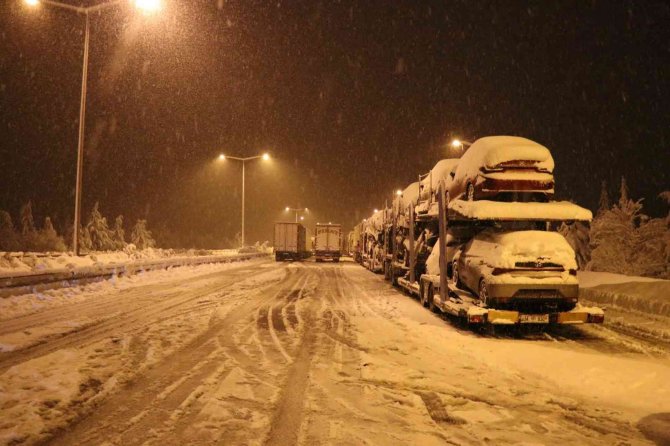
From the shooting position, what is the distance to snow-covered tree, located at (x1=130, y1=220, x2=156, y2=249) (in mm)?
76188

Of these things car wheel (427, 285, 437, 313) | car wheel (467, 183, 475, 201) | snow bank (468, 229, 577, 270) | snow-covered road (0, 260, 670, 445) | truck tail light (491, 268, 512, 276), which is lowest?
snow-covered road (0, 260, 670, 445)

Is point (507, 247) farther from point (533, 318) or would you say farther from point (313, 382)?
point (313, 382)

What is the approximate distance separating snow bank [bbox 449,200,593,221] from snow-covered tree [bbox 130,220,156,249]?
73826 mm

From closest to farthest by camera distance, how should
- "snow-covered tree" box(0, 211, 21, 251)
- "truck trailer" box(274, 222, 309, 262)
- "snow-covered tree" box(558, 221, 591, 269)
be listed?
1. "snow-covered tree" box(558, 221, 591, 269)
2. "truck trailer" box(274, 222, 309, 262)
3. "snow-covered tree" box(0, 211, 21, 251)

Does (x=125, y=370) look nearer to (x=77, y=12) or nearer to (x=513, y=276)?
(x=513, y=276)

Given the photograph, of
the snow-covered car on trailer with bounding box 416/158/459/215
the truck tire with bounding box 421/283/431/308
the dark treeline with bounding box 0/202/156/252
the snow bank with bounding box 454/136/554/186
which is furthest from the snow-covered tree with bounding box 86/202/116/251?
the snow bank with bounding box 454/136/554/186

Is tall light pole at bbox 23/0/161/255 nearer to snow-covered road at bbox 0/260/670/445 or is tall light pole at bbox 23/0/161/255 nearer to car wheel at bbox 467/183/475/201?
snow-covered road at bbox 0/260/670/445

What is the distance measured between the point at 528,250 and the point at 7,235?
72.9 metres

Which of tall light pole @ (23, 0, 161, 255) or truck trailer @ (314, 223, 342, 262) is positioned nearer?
tall light pole @ (23, 0, 161, 255)

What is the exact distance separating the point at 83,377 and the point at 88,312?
5.76 meters

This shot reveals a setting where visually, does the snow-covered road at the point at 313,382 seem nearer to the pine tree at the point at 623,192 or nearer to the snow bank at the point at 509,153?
the snow bank at the point at 509,153

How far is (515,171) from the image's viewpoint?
9.89 meters

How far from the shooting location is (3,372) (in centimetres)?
601

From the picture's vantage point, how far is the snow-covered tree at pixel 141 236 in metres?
76.2
